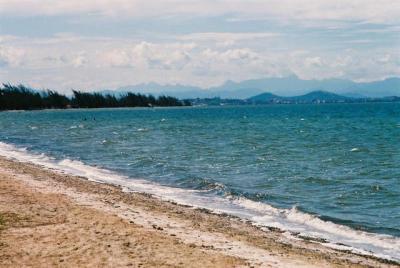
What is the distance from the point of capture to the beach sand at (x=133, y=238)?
12.9m

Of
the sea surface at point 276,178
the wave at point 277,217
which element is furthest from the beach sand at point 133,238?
the sea surface at point 276,178

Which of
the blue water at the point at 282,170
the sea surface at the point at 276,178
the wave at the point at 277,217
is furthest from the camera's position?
the blue water at the point at 282,170

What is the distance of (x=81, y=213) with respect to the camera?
17.7 meters

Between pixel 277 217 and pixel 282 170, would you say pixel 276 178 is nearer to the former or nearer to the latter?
pixel 282 170

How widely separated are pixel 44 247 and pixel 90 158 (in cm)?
3082

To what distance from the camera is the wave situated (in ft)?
55.5

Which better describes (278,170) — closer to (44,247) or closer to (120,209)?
(120,209)

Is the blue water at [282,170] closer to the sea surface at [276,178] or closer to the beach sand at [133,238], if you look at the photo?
the sea surface at [276,178]

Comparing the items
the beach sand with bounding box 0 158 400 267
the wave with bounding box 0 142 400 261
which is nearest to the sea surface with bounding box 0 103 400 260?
the wave with bounding box 0 142 400 261

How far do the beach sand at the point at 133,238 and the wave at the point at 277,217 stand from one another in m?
0.99

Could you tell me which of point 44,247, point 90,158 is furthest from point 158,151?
point 44,247

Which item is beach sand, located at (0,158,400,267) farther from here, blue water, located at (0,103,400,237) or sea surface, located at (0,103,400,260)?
blue water, located at (0,103,400,237)

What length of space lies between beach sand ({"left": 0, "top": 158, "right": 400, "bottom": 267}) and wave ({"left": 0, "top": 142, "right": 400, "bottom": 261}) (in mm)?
986

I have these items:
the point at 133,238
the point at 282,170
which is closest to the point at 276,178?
the point at 282,170
